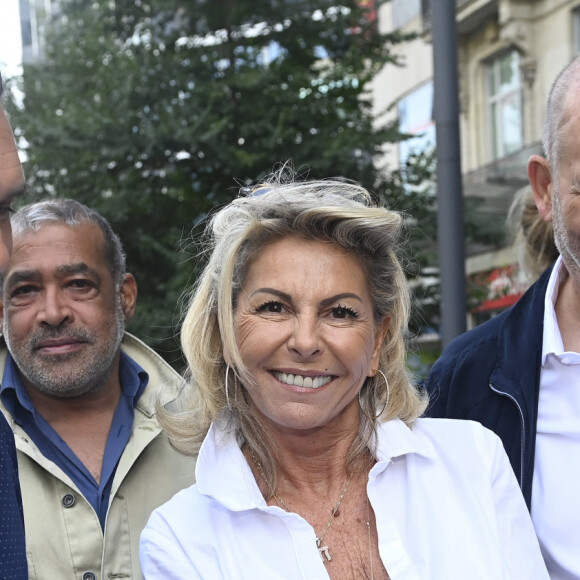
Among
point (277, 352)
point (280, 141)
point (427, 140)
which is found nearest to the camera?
point (277, 352)

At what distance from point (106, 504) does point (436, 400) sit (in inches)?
45.4

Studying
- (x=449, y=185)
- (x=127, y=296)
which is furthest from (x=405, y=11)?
(x=127, y=296)

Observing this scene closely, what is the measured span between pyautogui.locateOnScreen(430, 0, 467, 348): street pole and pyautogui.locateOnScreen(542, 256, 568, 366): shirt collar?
1598mm

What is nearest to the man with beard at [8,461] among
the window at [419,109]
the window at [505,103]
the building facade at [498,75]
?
the building facade at [498,75]

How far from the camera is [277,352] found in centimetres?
264

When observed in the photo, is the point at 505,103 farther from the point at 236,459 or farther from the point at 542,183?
the point at 236,459

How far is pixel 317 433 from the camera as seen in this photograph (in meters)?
2.75

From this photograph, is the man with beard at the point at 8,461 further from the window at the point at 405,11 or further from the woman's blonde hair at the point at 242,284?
the window at the point at 405,11

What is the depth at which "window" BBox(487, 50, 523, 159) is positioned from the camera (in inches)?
717

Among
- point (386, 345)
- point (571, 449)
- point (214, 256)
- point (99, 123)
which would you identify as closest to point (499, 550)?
point (571, 449)

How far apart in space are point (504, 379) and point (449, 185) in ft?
6.57

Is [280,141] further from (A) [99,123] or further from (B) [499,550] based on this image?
(B) [499,550]

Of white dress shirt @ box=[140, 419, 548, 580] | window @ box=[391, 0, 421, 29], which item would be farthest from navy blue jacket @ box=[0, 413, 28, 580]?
window @ box=[391, 0, 421, 29]

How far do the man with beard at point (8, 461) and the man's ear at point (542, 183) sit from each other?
67.6 inches
